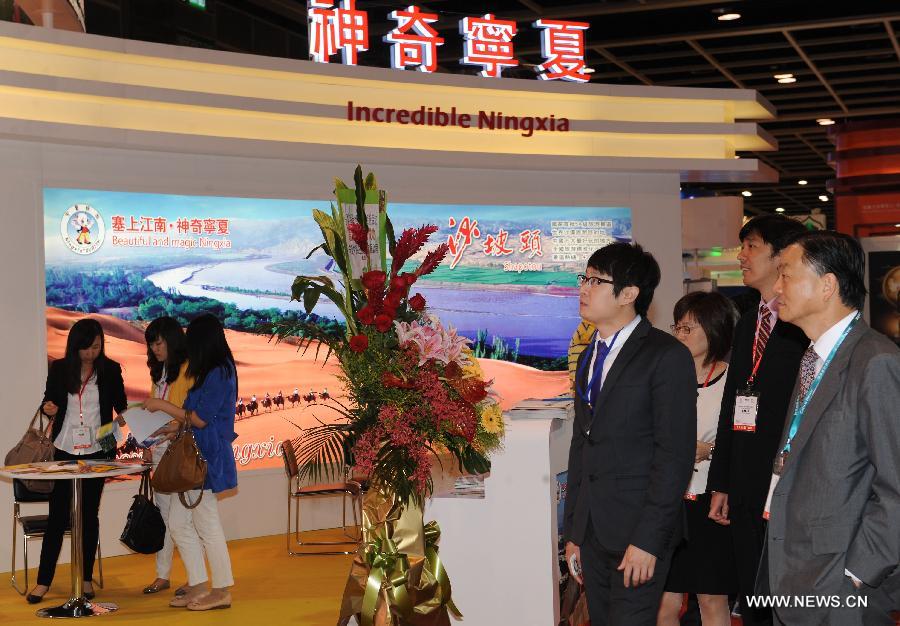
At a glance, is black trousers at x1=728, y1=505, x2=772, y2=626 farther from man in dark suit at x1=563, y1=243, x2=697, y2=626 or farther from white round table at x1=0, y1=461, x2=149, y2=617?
white round table at x1=0, y1=461, x2=149, y2=617

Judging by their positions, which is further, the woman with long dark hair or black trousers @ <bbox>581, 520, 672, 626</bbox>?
the woman with long dark hair

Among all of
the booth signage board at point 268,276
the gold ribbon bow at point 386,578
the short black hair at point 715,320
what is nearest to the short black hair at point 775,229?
the short black hair at point 715,320

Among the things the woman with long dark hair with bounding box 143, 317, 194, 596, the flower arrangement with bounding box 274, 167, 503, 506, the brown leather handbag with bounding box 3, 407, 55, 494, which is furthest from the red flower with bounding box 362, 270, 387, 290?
the brown leather handbag with bounding box 3, 407, 55, 494

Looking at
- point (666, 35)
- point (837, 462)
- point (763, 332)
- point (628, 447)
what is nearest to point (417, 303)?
point (628, 447)

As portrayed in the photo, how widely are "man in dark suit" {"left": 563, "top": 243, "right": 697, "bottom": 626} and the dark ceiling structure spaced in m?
6.49

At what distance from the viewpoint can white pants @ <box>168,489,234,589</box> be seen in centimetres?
541

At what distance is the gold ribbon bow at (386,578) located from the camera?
374 cm

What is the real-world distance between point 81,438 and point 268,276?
2.27 m

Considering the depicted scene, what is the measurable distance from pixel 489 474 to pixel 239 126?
170 inches

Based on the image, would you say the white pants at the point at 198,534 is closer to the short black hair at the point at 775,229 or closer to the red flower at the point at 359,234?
the red flower at the point at 359,234

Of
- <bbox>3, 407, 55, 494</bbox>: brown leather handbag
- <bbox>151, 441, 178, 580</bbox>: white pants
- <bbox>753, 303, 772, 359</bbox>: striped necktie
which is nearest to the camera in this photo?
<bbox>753, 303, 772, 359</bbox>: striped necktie

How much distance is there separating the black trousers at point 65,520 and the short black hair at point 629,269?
3.78 metres

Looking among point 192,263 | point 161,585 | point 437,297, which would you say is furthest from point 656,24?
point 161,585

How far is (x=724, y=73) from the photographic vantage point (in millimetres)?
12023
